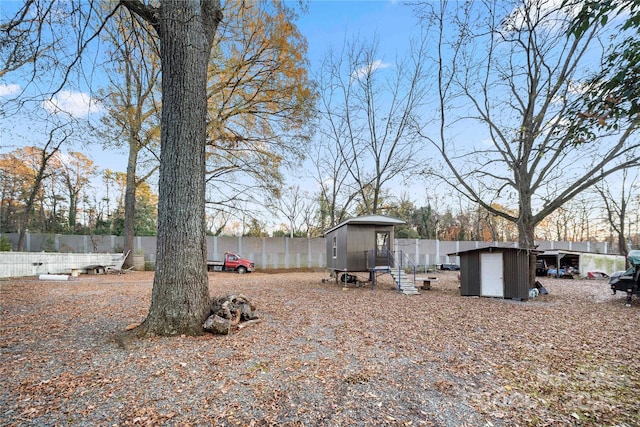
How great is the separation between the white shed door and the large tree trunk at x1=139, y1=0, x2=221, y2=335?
984 centimetres

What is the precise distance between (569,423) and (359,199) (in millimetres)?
26123

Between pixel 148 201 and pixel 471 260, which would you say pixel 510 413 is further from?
pixel 148 201

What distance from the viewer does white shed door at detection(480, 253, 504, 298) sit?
10.8 metres

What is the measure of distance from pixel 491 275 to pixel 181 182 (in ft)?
34.9

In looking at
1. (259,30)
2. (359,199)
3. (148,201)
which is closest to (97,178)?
(148,201)

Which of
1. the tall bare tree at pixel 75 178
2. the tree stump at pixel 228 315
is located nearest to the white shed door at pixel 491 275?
the tree stump at pixel 228 315

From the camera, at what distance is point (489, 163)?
1302 cm

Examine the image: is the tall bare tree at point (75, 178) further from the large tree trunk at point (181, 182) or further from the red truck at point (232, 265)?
the large tree trunk at point (181, 182)

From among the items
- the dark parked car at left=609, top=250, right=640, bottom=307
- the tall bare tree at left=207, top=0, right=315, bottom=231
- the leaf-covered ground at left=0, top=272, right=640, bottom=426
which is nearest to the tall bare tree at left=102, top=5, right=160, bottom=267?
the tall bare tree at left=207, top=0, right=315, bottom=231

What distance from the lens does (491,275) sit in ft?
36.2

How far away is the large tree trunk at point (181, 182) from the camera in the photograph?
4.92m

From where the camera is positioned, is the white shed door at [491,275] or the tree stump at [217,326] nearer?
the tree stump at [217,326]

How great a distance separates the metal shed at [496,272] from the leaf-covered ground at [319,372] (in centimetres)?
382

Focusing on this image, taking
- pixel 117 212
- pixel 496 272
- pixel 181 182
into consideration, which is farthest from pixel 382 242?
pixel 117 212
